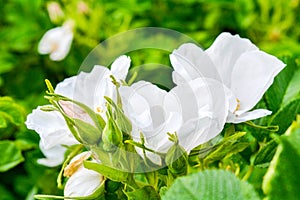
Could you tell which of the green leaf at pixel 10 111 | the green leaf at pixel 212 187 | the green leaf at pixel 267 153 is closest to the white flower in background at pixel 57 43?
the green leaf at pixel 10 111

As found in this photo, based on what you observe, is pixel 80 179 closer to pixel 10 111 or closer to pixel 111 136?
pixel 111 136

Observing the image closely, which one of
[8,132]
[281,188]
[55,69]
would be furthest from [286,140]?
[55,69]

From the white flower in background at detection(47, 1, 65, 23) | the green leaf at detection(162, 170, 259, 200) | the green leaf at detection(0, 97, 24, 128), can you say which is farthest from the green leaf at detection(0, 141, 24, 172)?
the white flower in background at detection(47, 1, 65, 23)

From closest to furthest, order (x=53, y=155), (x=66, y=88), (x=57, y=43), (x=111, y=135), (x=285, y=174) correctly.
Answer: (x=285, y=174) < (x=111, y=135) < (x=66, y=88) < (x=53, y=155) < (x=57, y=43)

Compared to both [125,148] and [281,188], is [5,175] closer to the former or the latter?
[125,148]

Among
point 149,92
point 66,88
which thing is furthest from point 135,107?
point 66,88

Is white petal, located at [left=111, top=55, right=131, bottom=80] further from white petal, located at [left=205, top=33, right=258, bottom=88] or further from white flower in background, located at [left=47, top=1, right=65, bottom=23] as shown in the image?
white flower in background, located at [left=47, top=1, right=65, bottom=23]

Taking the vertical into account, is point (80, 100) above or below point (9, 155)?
above
